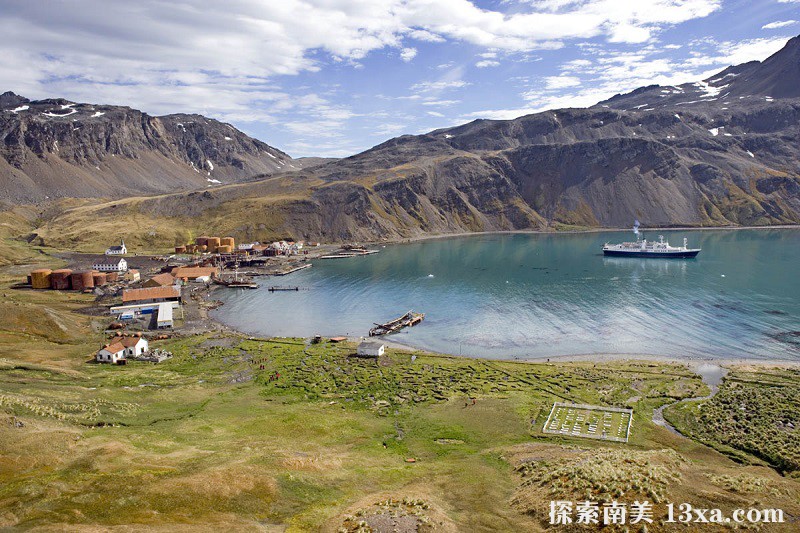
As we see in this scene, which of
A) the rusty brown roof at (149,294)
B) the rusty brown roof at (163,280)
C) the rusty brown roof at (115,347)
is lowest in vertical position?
the rusty brown roof at (115,347)

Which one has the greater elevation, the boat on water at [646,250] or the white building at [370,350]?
the boat on water at [646,250]

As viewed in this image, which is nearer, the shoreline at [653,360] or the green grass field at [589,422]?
the green grass field at [589,422]

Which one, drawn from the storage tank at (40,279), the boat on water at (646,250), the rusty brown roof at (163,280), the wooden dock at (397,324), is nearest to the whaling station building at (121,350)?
the wooden dock at (397,324)

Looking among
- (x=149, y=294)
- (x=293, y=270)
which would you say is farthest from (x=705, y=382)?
(x=293, y=270)

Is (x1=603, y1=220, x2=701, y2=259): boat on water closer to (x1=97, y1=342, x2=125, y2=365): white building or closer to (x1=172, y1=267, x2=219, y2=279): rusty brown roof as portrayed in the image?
(x1=172, y1=267, x2=219, y2=279): rusty brown roof

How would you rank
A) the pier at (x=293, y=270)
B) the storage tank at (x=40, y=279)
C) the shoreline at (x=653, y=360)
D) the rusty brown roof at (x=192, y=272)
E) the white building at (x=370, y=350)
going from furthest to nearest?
the pier at (x=293, y=270)
the rusty brown roof at (x=192, y=272)
the storage tank at (x=40, y=279)
the white building at (x=370, y=350)
the shoreline at (x=653, y=360)

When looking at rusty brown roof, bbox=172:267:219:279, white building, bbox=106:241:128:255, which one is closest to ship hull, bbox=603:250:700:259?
rusty brown roof, bbox=172:267:219:279

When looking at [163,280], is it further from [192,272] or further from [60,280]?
[60,280]

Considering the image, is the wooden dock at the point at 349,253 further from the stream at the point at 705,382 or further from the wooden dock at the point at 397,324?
the stream at the point at 705,382
